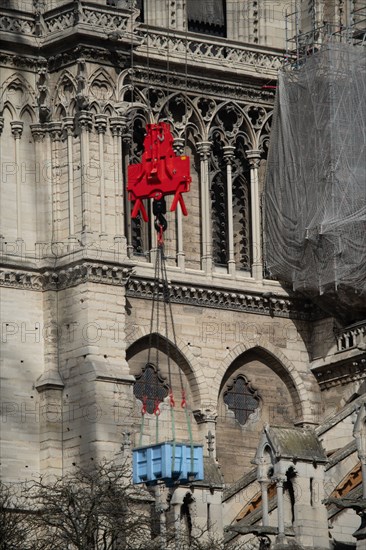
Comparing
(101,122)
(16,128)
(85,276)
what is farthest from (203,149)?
(85,276)

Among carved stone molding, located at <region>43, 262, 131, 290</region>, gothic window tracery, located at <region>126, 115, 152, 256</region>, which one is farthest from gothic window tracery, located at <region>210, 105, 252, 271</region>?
carved stone molding, located at <region>43, 262, 131, 290</region>

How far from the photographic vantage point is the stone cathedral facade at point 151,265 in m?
59.9

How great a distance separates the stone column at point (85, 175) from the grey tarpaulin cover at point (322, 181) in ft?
16.5

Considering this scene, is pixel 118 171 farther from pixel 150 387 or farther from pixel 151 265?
pixel 150 387

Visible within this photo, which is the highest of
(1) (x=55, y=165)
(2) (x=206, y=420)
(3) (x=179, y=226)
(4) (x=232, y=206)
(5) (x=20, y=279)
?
A: (4) (x=232, y=206)

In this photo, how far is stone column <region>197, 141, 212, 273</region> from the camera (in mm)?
63469

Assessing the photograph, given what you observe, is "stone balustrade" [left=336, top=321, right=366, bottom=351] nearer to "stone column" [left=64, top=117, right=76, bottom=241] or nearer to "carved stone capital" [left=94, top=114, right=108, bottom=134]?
"stone column" [left=64, top=117, right=76, bottom=241]

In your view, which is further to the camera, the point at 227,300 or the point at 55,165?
the point at 227,300

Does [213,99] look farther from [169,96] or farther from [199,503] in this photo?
[199,503]

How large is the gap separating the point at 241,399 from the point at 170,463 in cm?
966

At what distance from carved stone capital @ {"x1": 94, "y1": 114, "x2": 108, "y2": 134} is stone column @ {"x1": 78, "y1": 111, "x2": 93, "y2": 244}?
149 mm

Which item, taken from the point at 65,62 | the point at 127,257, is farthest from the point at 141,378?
the point at 65,62

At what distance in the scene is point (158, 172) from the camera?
6075 cm

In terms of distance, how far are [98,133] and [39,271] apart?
2955mm
